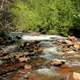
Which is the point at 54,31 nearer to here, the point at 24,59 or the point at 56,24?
the point at 56,24

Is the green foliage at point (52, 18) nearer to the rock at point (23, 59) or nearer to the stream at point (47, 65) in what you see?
the stream at point (47, 65)

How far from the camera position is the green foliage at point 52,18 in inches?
914

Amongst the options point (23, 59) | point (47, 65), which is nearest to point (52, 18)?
point (23, 59)

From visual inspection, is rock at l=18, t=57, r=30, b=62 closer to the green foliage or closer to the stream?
the stream

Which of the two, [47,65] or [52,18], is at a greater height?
[52,18]

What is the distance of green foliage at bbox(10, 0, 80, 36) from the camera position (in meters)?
23.2

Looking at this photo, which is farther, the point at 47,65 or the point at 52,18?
the point at 52,18

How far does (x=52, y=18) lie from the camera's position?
84.9ft

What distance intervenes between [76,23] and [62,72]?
40.9ft

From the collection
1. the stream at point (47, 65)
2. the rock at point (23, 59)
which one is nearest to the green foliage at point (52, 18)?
the stream at point (47, 65)

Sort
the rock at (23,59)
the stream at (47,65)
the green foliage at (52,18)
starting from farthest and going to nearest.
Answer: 1. the green foliage at (52,18)
2. the rock at (23,59)
3. the stream at (47,65)

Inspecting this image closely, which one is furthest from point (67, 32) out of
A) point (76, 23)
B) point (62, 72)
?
point (62, 72)

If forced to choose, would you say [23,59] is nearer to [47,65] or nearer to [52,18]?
[47,65]

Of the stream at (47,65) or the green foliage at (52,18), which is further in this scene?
the green foliage at (52,18)
